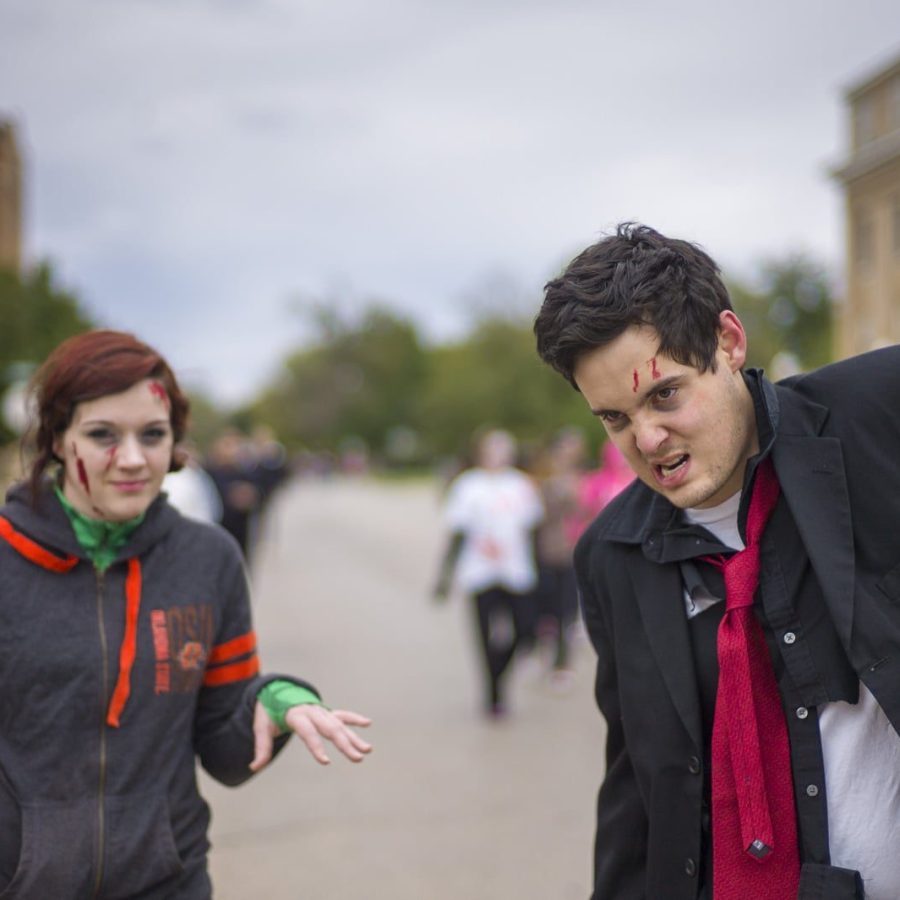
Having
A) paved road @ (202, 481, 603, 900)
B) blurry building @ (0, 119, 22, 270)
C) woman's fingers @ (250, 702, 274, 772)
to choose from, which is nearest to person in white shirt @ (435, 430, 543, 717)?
paved road @ (202, 481, 603, 900)

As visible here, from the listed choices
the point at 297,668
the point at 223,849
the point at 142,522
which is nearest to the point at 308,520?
the point at 297,668

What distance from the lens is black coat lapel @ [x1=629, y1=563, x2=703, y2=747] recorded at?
1.99 m

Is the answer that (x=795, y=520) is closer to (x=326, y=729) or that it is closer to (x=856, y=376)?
(x=856, y=376)

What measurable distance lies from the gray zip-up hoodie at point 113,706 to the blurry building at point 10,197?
44.0 metres

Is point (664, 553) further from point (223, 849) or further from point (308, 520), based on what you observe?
point (308, 520)

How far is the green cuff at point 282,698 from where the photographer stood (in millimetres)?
2406

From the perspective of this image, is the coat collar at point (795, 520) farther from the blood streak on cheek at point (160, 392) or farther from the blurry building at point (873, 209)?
the blurry building at point (873, 209)

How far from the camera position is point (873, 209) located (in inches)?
1471

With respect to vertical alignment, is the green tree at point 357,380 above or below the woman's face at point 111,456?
above

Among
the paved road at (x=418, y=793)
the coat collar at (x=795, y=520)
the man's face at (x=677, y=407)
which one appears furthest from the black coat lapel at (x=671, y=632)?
the paved road at (x=418, y=793)

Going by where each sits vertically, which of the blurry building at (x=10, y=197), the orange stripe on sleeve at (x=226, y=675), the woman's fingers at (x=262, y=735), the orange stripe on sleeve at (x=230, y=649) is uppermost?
the blurry building at (x=10, y=197)

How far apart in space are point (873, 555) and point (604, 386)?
0.54 metres

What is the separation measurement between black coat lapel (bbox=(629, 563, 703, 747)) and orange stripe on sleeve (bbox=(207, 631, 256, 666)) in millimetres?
1005

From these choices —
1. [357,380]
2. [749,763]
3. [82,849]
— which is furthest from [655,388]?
[357,380]
